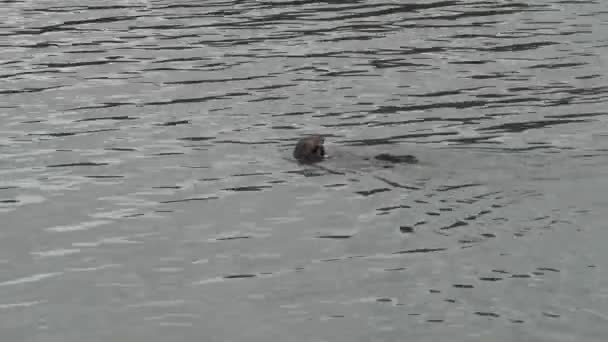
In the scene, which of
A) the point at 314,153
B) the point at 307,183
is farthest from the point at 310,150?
the point at 307,183

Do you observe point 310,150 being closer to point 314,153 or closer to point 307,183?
point 314,153

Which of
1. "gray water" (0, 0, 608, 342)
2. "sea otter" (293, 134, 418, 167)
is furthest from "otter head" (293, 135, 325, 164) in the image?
"gray water" (0, 0, 608, 342)

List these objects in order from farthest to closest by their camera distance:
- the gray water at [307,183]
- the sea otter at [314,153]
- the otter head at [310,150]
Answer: the otter head at [310,150] → the sea otter at [314,153] → the gray water at [307,183]

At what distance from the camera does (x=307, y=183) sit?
1579cm

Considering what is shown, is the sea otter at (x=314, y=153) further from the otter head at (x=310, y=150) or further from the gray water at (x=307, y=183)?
the gray water at (x=307, y=183)

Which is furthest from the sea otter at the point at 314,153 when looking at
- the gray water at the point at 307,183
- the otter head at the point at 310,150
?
the gray water at the point at 307,183

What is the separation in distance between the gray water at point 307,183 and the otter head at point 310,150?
0.58 feet

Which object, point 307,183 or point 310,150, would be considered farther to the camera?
point 310,150

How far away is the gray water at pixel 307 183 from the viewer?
445 inches

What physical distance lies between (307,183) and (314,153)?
0.97 m

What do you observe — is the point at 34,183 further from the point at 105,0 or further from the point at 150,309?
the point at 105,0

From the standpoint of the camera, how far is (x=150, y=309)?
11.6 metres

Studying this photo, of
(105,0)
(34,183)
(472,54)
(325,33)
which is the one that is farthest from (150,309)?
(105,0)

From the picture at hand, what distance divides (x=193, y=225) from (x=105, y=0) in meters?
20.1
